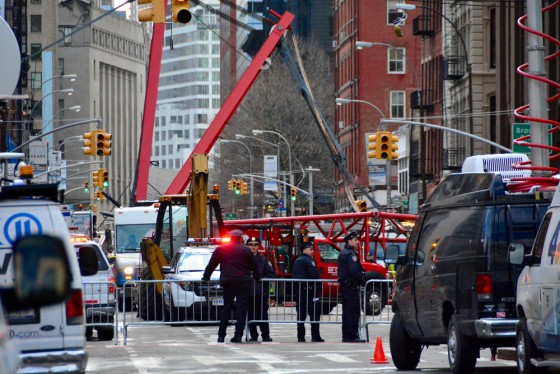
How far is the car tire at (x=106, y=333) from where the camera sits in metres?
24.8

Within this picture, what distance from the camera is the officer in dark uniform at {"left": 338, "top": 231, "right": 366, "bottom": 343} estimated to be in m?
23.2

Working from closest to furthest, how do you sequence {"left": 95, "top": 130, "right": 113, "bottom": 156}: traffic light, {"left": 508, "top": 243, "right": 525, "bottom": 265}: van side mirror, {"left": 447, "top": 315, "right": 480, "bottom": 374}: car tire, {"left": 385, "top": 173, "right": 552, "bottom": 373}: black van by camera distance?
{"left": 508, "top": 243, "right": 525, "bottom": 265}: van side mirror
{"left": 385, "top": 173, "right": 552, "bottom": 373}: black van
{"left": 447, "top": 315, "right": 480, "bottom": 374}: car tire
{"left": 95, "top": 130, "right": 113, "bottom": 156}: traffic light

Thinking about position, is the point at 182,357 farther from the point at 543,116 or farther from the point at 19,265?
the point at 19,265

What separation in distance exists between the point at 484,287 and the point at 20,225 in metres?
4.99

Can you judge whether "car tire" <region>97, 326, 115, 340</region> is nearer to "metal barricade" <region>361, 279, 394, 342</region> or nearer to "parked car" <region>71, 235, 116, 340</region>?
Result: "parked car" <region>71, 235, 116, 340</region>

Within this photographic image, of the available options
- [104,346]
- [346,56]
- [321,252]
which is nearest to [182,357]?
[104,346]

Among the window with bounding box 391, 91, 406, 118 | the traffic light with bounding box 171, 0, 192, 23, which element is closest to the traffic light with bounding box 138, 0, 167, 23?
the traffic light with bounding box 171, 0, 192, 23

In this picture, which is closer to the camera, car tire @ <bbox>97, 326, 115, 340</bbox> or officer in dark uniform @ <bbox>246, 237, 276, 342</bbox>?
officer in dark uniform @ <bbox>246, 237, 276, 342</bbox>

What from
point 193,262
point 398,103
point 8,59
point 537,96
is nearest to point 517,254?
point 8,59

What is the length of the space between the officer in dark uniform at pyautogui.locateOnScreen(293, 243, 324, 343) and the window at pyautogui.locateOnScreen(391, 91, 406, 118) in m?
76.0

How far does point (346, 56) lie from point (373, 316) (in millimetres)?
82493

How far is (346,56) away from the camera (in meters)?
107

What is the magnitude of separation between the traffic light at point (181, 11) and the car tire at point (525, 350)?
9.74 m

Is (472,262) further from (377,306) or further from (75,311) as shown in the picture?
(377,306)
